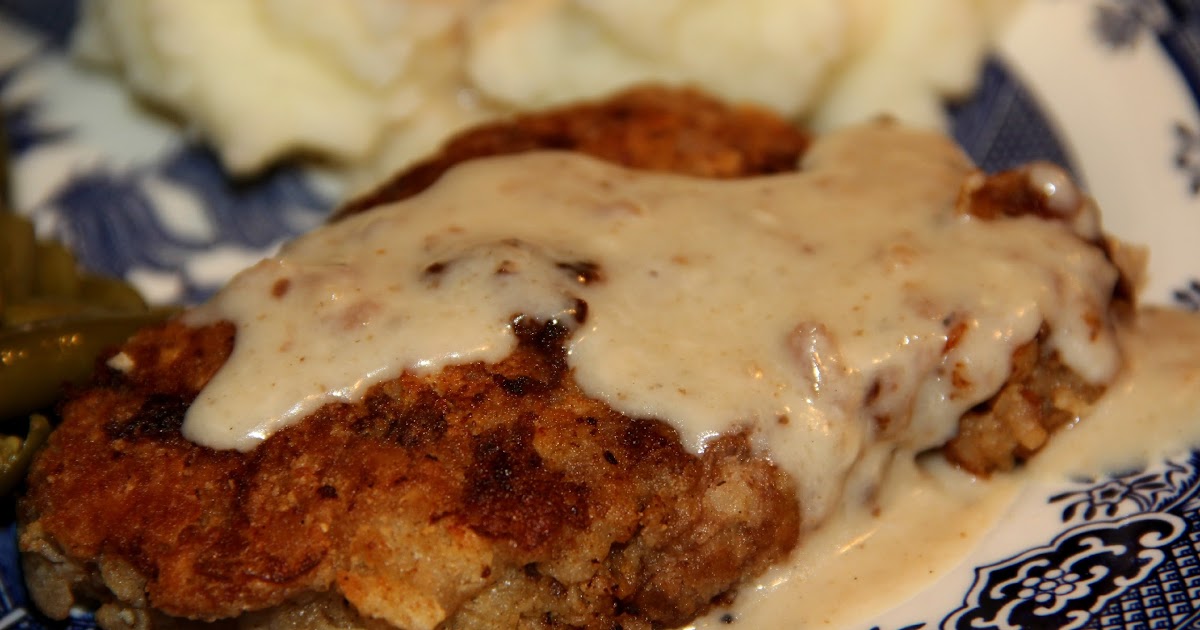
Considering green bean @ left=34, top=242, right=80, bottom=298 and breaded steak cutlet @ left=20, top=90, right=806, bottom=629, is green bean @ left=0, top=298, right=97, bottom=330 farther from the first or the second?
breaded steak cutlet @ left=20, top=90, right=806, bottom=629

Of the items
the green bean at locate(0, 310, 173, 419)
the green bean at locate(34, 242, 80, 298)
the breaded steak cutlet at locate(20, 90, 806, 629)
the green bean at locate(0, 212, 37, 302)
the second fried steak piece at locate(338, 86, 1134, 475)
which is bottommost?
the green bean at locate(34, 242, 80, 298)

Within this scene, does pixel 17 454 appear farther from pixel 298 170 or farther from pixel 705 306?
pixel 298 170

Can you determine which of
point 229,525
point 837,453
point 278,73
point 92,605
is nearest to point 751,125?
point 837,453

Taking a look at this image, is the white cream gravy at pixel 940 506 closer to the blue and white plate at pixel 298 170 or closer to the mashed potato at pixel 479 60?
the blue and white plate at pixel 298 170

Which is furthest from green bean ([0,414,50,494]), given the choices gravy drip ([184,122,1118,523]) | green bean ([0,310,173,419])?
gravy drip ([184,122,1118,523])

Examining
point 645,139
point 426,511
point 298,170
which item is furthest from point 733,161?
point 298,170

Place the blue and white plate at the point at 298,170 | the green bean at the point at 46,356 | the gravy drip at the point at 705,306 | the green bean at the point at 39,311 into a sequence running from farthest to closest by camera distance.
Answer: the blue and white plate at the point at 298,170 → the green bean at the point at 39,311 → the green bean at the point at 46,356 → the gravy drip at the point at 705,306

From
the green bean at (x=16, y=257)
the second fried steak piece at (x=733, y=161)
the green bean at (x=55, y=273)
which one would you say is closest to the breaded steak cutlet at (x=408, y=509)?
the second fried steak piece at (x=733, y=161)
